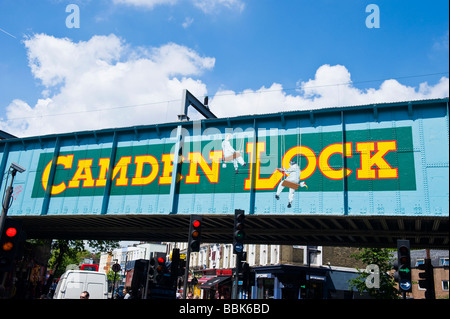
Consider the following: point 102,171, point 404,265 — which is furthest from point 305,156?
point 102,171

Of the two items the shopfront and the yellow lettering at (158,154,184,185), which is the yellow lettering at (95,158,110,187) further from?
the shopfront

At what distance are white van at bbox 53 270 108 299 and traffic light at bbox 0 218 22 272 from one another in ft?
24.5

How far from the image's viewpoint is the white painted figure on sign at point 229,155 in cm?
2121

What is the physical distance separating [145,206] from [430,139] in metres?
14.8

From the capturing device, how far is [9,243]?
9266 mm

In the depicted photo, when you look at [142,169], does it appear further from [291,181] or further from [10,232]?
[10,232]

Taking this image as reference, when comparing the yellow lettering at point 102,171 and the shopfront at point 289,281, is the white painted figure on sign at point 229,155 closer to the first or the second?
the yellow lettering at point 102,171

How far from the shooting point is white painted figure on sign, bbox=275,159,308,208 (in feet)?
64.6

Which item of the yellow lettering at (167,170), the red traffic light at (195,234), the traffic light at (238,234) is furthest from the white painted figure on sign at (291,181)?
the red traffic light at (195,234)

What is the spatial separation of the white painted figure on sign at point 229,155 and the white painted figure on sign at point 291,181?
2392mm

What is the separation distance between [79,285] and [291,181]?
10.7 metres

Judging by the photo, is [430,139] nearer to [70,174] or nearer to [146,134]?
[146,134]
